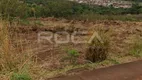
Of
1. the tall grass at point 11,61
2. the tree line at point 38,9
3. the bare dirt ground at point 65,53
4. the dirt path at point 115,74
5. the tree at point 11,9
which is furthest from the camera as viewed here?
the tree line at point 38,9

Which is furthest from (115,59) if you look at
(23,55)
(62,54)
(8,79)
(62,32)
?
(62,32)

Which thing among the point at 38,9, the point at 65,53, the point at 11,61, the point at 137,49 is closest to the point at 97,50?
the point at 65,53

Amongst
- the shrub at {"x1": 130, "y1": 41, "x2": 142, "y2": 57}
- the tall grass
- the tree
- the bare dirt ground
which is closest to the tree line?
the tree

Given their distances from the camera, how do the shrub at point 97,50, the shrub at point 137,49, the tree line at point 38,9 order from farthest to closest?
the tree line at point 38,9, the shrub at point 137,49, the shrub at point 97,50

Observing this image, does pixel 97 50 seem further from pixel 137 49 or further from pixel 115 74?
pixel 137 49

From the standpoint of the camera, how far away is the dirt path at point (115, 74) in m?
3.92

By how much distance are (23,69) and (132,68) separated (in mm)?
1785

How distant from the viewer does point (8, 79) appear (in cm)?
355

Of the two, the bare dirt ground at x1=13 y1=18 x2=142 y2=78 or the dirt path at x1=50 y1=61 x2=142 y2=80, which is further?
the bare dirt ground at x1=13 y1=18 x2=142 y2=78

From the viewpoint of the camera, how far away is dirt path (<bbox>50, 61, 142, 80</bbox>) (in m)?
3.92

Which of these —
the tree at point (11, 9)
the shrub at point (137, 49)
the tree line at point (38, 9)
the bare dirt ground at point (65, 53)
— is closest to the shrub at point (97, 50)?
the bare dirt ground at point (65, 53)

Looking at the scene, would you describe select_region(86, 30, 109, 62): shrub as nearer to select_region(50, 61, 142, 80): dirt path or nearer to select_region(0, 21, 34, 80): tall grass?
select_region(50, 61, 142, 80): dirt path

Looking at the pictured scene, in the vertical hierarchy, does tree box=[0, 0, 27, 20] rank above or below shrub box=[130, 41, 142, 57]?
above

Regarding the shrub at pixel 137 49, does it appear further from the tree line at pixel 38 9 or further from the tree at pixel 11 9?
the tree at pixel 11 9
